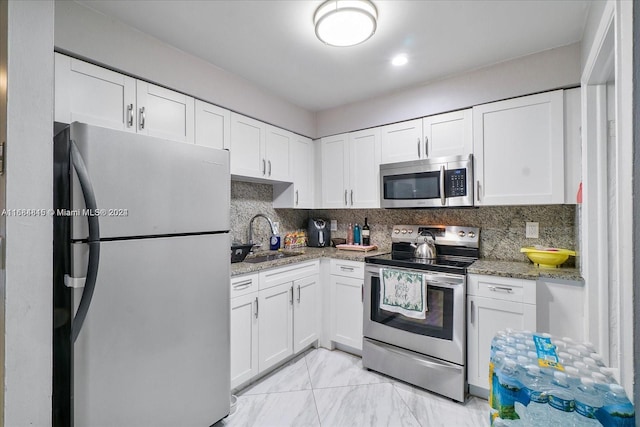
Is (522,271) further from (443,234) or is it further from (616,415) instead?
(616,415)

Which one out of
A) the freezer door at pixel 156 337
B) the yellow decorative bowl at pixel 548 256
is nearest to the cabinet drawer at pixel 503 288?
the yellow decorative bowl at pixel 548 256

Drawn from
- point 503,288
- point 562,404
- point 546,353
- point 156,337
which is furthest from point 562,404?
point 156,337

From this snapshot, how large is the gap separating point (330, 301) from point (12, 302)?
2.13 m

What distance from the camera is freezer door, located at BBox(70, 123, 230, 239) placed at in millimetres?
1266

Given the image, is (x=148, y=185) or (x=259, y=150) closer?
(x=148, y=185)

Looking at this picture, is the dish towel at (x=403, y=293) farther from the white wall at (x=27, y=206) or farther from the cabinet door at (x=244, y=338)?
the white wall at (x=27, y=206)

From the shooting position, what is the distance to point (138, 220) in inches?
54.9

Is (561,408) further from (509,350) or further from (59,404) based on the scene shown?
(59,404)

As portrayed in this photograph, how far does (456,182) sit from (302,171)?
1463 millimetres

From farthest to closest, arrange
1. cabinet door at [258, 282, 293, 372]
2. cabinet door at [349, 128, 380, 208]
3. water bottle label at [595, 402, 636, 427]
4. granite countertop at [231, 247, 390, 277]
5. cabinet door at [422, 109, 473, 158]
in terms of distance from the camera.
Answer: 1. cabinet door at [349, 128, 380, 208]
2. cabinet door at [422, 109, 473, 158]
3. cabinet door at [258, 282, 293, 372]
4. granite countertop at [231, 247, 390, 277]
5. water bottle label at [595, 402, 636, 427]

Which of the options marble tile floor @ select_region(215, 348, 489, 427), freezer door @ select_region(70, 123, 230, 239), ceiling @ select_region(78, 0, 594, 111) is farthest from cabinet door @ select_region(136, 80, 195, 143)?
marble tile floor @ select_region(215, 348, 489, 427)

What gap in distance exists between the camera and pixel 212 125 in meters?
2.21

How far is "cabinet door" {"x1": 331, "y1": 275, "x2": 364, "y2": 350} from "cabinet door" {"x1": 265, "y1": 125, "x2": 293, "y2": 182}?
3.50ft

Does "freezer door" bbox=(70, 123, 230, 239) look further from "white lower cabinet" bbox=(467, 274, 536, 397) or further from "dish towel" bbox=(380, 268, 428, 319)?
"white lower cabinet" bbox=(467, 274, 536, 397)
